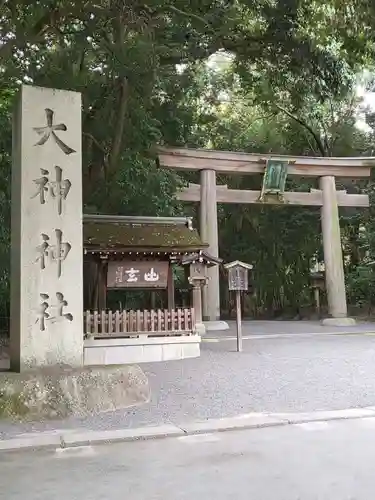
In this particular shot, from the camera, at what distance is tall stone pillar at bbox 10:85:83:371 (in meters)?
6.85

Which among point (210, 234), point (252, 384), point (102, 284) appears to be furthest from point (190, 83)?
point (252, 384)

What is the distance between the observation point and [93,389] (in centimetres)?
646

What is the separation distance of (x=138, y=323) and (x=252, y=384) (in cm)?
374

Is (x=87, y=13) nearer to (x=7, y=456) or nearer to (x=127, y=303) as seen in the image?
(x=7, y=456)

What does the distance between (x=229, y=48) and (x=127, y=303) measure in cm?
1130

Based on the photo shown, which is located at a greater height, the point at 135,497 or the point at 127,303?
the point at 127,303

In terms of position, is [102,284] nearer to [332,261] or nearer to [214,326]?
[214,326]

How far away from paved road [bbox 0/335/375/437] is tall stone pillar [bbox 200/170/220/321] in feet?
12.8

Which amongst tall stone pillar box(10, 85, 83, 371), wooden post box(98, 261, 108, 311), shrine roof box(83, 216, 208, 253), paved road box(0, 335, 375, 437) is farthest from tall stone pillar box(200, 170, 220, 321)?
tall stone pillar box(10, 85, 83, 371)

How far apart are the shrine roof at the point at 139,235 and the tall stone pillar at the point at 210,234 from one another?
3.67m

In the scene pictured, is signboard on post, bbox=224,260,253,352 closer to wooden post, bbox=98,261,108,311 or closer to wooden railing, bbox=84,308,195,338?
wooden railing, bbox=84,308,195,338

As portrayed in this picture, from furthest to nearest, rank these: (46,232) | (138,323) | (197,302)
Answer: (197,302), (138,323), (46,232)

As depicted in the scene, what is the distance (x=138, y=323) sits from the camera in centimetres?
1116

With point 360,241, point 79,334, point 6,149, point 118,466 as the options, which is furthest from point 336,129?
point 118,466
